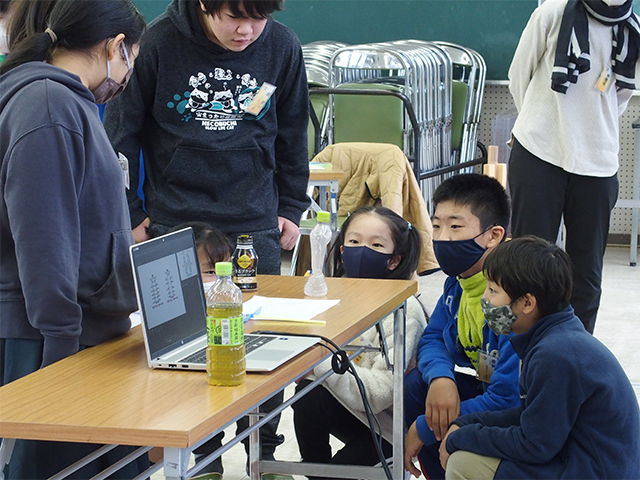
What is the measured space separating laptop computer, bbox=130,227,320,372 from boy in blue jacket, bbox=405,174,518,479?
675 millimetres

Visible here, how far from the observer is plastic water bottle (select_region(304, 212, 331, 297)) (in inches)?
81.2

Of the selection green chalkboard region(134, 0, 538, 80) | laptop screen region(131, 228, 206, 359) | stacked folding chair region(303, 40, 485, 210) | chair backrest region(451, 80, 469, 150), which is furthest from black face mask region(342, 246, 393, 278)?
green chalkboard region(134, 0, 538, 80)

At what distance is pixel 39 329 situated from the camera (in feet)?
4.94

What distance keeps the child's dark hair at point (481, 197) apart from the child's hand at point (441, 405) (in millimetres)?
511

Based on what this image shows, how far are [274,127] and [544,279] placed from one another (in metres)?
0.95

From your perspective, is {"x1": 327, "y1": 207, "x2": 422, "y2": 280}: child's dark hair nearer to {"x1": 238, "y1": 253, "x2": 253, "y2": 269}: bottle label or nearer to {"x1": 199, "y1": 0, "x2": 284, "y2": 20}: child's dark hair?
{"x1": 238, "y1": 253, "x2": 253, "y2": 269}: bottle label

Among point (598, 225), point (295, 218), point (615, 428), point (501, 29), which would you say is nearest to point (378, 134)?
point (501, 29)

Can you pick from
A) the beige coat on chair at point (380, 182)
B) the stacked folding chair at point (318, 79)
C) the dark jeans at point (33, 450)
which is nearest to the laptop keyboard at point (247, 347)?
the dark jeans at point (33, 450)

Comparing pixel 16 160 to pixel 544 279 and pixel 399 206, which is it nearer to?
pixel 544 279

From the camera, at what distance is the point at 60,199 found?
1445 mm

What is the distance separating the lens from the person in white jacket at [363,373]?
88.4 inches

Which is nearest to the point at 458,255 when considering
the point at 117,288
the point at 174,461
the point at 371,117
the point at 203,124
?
the point at 203,124

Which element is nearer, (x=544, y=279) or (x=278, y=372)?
(x=278, y=372)

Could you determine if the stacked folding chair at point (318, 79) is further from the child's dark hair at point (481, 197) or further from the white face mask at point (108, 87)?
the white face mask at point (108, 87)
